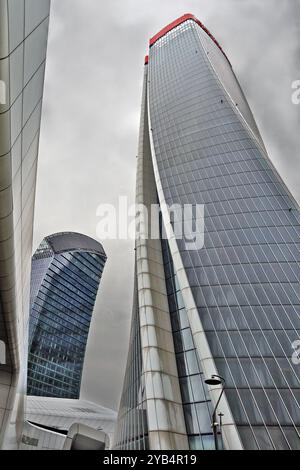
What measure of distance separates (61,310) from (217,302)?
375 ft

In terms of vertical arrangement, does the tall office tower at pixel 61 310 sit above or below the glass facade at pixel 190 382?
above

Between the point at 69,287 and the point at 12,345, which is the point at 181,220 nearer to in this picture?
the point at 12,345

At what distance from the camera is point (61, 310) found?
422 feet

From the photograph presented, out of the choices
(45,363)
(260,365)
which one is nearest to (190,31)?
(260,365)

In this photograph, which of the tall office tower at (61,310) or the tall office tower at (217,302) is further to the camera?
the tall office tower at (61,310)

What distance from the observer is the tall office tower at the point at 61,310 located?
11844cm

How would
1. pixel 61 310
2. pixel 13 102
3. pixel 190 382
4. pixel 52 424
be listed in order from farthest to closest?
pixel 61 310
pixel 52 424
pixel 190 382
pixel 13 102

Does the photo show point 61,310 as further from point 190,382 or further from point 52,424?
point 190,382

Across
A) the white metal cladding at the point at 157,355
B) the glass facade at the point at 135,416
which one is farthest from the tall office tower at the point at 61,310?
the white metal cladding at the point at 157,355

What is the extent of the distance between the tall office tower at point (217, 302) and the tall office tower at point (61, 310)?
90765 millimetres

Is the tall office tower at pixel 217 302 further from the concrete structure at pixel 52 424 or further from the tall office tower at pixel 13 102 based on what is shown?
the concrete structure at pixel 52 424

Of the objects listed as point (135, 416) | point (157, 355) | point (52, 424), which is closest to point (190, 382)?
point (157, 355)

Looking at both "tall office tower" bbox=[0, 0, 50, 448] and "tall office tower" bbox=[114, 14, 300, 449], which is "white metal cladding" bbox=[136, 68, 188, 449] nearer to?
"tall office tower" bbox=[114, 14, 300, 449]

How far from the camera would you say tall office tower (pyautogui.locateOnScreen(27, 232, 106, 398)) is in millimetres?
118438
